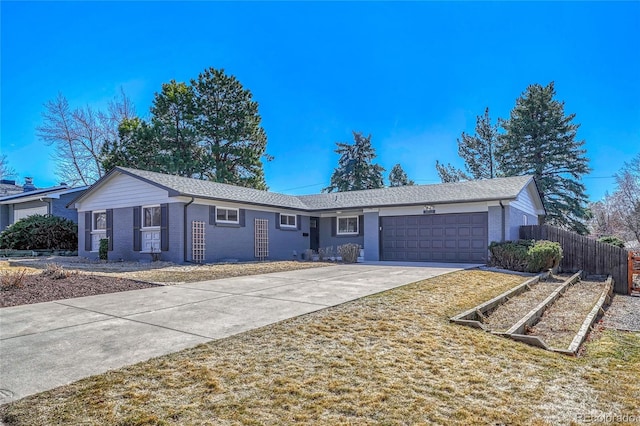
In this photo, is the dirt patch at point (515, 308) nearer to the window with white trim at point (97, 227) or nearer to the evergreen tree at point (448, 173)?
the window with white trim at point (97, 227)

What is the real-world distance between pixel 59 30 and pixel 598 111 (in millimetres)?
29634

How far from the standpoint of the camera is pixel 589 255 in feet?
45.4

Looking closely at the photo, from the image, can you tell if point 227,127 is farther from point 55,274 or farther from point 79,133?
point 55,274

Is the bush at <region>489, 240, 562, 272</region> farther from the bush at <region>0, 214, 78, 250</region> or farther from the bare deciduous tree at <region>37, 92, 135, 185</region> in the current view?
the bare deciduous tree at <region>37, 92, 135, 185</region>

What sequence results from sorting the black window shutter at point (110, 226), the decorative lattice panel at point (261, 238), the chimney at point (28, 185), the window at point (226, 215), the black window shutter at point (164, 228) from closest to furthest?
1. the black window shutter at point (164, 228)
2. the window at point (226, 215)
3. the black window shutter at point (110, 226)
4. the decorative lattice panel at point (261, 238)
5. the chimney at point (28, 185)

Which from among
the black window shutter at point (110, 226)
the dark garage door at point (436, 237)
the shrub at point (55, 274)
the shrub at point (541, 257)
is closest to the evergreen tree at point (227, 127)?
the black window shutter at point (110, 226)

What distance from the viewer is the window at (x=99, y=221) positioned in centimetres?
1691

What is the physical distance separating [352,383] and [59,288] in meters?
7.11

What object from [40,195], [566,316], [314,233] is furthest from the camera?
[40,195]

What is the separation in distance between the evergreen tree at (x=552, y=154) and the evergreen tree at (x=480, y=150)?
5911mm

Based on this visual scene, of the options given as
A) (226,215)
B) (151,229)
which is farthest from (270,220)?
(151,229)

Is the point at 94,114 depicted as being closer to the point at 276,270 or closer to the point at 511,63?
the point at 276,270

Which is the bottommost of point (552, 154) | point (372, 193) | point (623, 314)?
point (623, 314)

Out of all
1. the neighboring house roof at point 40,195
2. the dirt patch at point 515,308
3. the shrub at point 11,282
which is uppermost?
the neighboring house roof at point 40,195
